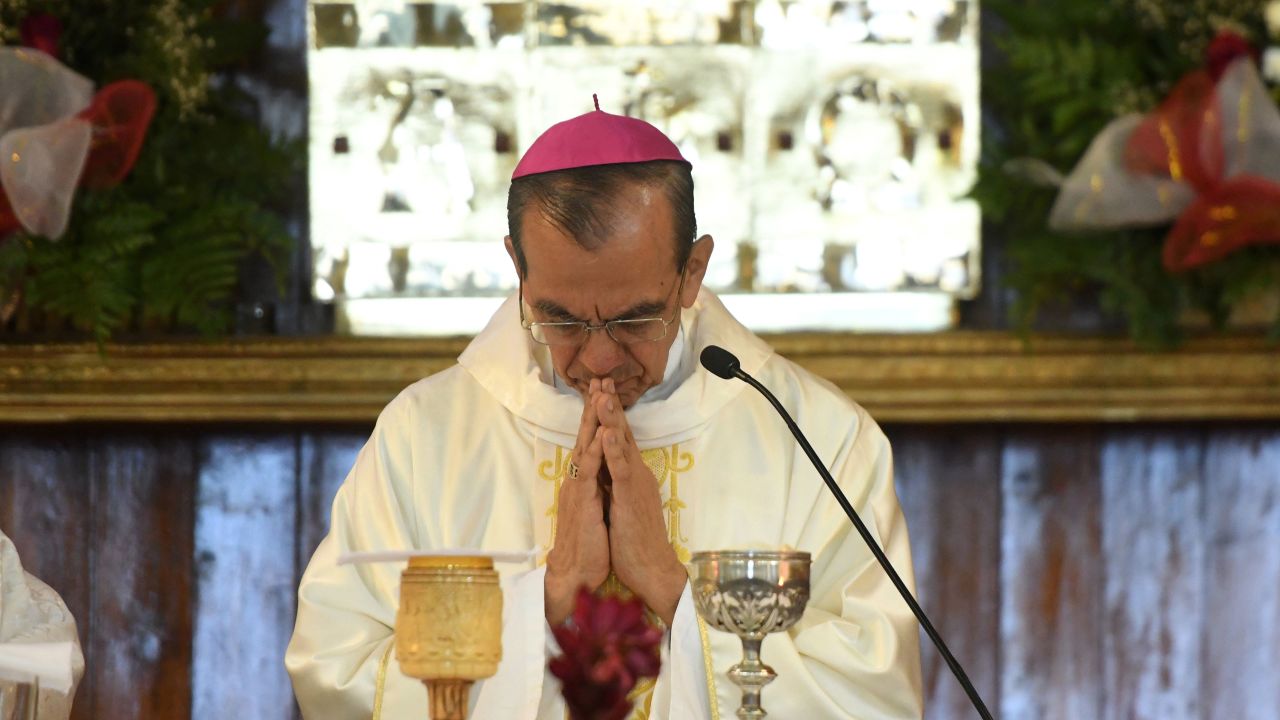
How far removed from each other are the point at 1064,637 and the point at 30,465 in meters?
2.91

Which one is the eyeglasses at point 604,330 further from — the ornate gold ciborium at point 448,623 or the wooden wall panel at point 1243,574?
the wooden wall panel at point 1243,574

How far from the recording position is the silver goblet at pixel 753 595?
2.54m

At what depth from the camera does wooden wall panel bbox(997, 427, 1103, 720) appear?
5043mm

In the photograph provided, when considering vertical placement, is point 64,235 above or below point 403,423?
above

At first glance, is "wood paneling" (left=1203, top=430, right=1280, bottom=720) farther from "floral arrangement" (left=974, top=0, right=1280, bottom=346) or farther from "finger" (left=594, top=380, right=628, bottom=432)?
"finger" (left=594, top=380, right=628, bottom=432)

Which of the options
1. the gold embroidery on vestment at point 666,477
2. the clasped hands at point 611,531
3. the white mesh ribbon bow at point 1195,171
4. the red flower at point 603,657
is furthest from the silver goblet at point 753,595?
the white mesh ribbon bow at point 1195,171

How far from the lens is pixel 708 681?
3.38 meters

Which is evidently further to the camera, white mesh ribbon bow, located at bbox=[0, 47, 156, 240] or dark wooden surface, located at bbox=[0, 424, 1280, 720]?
dark wooden surface, located at bbox=[0, 424, 1280, 720]

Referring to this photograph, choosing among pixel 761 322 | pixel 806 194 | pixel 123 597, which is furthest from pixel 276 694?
pixel 806 194

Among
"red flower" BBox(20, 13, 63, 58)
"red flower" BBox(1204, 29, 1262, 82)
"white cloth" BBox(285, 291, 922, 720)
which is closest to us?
"white cloth" BBox(285, 291, 922, 720)

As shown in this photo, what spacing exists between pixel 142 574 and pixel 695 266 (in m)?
2.21

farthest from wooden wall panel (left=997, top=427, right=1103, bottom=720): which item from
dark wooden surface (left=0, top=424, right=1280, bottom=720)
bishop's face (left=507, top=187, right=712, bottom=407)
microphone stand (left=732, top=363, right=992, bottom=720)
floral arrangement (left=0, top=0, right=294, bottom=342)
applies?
microphone stand (left=732, top=363, right=992, bottom=720)

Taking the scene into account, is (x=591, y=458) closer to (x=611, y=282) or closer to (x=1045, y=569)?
(x=611, y=282)

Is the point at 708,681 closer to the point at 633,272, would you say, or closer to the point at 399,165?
the point at 633,272
